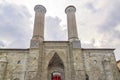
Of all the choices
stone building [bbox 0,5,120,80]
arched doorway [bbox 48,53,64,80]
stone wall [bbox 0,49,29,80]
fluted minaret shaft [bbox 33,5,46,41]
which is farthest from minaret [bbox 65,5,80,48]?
stone wall [bbox 0,49,29,80]

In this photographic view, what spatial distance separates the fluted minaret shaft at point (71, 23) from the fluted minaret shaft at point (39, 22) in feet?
12.0

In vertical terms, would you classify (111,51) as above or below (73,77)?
above

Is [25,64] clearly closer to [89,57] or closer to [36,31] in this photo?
[36,31]

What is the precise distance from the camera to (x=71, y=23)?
1923cm

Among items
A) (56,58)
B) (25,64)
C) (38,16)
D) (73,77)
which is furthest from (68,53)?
(38,16)

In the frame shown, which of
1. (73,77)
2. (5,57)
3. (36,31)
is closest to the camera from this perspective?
(73,77)

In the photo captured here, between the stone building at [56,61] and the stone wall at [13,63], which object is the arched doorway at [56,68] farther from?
the stone wall at [13,63]

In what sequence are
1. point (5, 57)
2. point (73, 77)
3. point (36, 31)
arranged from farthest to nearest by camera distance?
1. point (36, 31)
2. point (5, 57)
3. point (73, 77)

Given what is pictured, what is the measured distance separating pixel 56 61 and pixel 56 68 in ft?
3.02

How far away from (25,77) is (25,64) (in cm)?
157

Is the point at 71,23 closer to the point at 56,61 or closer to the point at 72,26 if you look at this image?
the point at 72,26

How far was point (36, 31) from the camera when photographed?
1822cm

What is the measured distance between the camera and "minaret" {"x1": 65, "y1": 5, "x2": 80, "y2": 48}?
17.6m

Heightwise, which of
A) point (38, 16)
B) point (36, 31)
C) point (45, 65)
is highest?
point (38, 16)
